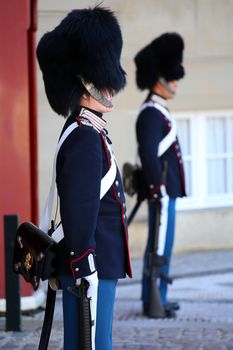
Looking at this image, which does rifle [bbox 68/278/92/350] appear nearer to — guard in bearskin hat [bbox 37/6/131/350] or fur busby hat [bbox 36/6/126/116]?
guard in bearskin hat [bbox 37/6/131/350]

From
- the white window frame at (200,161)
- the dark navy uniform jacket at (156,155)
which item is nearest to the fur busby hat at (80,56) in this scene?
the dark navy uniform jacket at (156,155)

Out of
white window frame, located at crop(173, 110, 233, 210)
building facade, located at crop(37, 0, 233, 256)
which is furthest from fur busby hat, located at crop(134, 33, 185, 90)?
white window frame, located at crop(173, 110, 233, 210)

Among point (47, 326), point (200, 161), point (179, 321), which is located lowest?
point (179, 321)

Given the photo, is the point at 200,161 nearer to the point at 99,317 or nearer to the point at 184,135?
the point at 184,135

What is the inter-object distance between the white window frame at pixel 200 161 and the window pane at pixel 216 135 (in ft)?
0.21

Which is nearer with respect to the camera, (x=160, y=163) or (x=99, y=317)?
(x=99, y=317)

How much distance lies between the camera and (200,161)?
9.49m

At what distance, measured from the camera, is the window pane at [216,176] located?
31.5 ft

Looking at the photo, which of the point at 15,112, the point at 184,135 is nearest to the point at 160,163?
the point at 15,112

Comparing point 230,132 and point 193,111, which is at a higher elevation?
point 193,111

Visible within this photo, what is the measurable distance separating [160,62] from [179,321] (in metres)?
1.75

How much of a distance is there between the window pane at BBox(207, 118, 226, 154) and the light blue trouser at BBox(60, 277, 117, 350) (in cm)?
579

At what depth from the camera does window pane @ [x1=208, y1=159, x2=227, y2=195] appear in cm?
960

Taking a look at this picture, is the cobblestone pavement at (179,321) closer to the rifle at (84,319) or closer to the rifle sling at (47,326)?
the rifle sling at (47,326)
